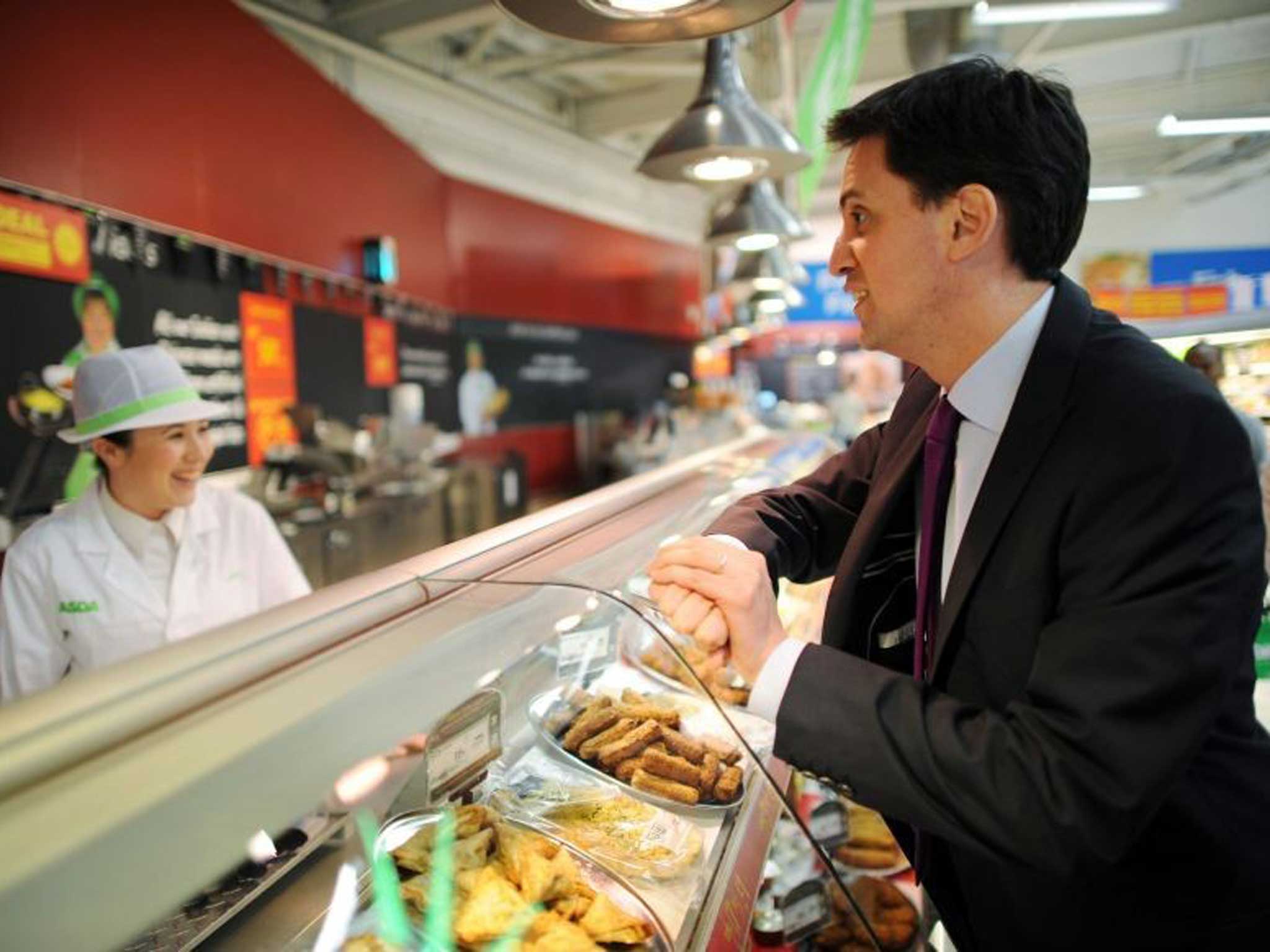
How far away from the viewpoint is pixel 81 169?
3.72 meters

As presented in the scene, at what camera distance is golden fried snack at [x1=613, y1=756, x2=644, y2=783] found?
1.50 metres

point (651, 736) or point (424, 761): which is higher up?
point (424, 761)

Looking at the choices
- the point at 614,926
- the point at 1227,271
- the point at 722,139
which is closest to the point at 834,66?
the point at 722,139

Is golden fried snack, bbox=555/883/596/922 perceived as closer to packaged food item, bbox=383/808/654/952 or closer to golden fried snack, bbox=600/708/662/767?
packaged food item, bbox=383/808/654/952

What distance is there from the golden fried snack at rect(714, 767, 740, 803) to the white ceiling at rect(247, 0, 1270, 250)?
4.43 metres

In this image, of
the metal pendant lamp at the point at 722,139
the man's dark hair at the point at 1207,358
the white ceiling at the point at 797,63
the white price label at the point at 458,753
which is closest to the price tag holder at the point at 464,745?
the white price label at the point at 458,753

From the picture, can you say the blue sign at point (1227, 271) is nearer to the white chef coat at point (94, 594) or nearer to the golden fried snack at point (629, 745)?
the golden fried snack at point (629, 745)

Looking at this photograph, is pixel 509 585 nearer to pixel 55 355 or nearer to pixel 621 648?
pixel 621 648

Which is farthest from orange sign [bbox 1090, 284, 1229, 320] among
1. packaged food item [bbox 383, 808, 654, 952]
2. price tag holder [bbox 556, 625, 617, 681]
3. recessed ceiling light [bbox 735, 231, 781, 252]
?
packaged food item [bbox 383, 808, 654, 952]

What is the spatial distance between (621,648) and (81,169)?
355cm

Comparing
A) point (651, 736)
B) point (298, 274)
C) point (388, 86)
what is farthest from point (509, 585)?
point (388, 86)

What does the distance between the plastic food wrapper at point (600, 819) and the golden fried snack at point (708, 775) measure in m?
0.07

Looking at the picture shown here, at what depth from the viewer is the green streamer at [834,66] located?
4465mm

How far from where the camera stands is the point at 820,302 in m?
16.3
